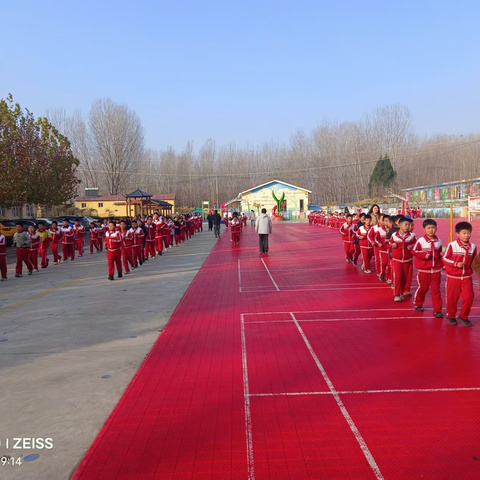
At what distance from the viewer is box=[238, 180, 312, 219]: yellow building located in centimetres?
6694

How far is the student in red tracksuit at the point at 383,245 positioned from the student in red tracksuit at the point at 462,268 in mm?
4210

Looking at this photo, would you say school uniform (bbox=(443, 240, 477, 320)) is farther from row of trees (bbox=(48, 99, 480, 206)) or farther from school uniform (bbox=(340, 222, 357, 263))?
row of trees (bbox=(48, 99, 480, 206))

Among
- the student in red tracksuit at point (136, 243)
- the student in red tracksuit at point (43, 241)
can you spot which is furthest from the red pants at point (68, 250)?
the student in red tracksuit at point (136, 243)

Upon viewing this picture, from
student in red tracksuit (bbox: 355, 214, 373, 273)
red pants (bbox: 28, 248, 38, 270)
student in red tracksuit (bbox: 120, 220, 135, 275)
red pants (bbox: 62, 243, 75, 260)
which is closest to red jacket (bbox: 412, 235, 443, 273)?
student in red tracksuit (bbox: 355, 214, 373, 273)

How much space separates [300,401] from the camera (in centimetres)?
480

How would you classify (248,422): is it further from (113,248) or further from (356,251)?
(356,251)

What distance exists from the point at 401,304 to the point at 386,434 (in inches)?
220

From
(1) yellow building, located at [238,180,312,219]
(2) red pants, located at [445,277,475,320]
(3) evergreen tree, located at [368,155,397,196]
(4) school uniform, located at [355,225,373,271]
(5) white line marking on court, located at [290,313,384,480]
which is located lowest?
(5) white line marking on court, located at [290,313,384,480]

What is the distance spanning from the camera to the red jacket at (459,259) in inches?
284

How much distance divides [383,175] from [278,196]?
69.5 ft

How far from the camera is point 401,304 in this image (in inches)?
368

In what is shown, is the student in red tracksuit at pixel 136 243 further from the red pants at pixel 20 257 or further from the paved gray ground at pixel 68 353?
the red pants at pixel 20 257

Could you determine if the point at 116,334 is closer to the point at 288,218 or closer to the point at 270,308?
the point at 270,308

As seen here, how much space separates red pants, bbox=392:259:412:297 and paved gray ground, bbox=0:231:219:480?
439cm
